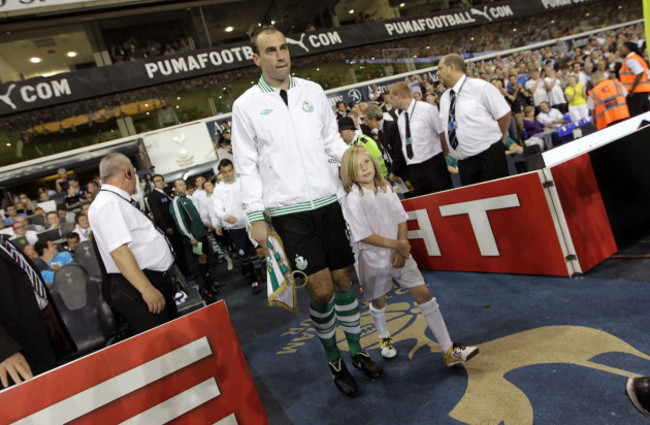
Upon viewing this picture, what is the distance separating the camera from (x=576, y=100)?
348 inches

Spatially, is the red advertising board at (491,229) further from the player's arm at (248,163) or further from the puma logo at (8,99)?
the puma logo at (8,99)

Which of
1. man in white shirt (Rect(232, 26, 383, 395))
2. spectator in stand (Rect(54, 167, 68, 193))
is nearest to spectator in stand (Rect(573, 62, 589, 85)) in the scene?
man in white shirt (Rect(232, 26, 383, 395))

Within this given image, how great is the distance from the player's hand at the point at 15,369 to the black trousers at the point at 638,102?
8.40 m

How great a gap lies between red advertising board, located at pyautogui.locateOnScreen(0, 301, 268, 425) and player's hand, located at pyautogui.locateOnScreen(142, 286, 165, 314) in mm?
540

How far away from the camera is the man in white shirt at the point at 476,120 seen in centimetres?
362

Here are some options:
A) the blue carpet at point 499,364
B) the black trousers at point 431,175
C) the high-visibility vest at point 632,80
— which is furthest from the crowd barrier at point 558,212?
the high-visibility vest at point 632,80

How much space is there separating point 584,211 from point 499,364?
157 cm

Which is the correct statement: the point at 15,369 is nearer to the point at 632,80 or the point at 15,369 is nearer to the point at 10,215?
the point at 632,80

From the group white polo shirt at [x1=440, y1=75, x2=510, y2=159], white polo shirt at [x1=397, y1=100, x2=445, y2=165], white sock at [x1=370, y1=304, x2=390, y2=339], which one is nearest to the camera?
white sock at [x1=370, y1=304, x2=390, y2=339]

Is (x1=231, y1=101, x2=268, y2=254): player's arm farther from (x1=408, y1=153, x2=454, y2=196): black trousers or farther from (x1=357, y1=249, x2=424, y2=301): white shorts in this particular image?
(x1=408, y1=153, x2=454, y2=196): black trousers

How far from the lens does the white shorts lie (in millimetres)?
2535

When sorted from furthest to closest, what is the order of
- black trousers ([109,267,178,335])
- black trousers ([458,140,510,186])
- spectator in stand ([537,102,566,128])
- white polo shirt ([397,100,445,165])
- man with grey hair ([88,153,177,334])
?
1. spectator in stand ([537,102,566,128])
2. white polo shirt ([397,100,445,165])
3. black trousers ([458,140,510,186])
4. black trousers ([109,267,178,335])
5. man with grey hair ([88,153,177,334])

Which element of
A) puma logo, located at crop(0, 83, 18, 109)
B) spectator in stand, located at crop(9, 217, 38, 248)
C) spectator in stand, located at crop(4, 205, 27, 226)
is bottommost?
spectator in stand, located at crop(9, 217, 38, 248)

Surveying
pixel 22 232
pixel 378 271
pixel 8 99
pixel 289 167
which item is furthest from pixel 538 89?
pixel 8 99
